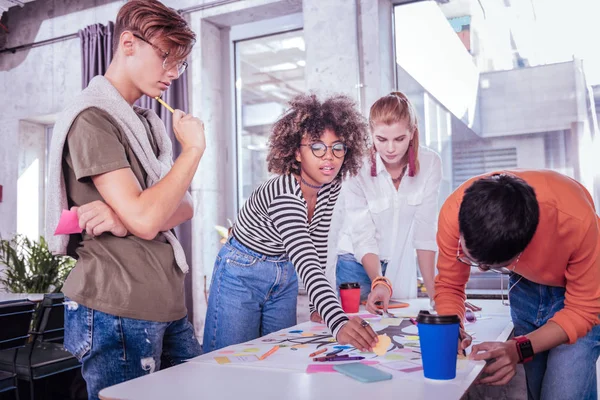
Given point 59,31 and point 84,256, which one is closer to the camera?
point 84,256

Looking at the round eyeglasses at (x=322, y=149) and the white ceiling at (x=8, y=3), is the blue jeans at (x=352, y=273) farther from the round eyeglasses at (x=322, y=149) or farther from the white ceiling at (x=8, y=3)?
the white ceiling at (x=8, y=3)

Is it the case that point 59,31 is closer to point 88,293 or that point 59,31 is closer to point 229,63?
point 229,63

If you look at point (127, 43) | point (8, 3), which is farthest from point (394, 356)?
point (8, 3)

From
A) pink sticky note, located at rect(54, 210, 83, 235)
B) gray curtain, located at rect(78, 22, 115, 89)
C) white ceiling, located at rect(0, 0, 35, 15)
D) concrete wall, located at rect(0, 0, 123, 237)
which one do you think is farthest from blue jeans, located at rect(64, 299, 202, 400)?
white ceiling, located at rect(0, 0, 35, 15)

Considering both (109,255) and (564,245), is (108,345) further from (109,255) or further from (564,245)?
(564,245)

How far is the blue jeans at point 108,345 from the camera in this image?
49.5 inches

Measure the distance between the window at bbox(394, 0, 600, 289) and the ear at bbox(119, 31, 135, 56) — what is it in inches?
118

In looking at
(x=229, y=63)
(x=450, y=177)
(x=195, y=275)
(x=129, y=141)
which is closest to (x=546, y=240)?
(x=129, y=141)

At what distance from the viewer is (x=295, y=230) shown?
5.62 feet

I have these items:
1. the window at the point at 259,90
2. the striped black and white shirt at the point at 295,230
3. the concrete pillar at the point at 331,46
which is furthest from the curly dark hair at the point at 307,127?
the window at the point at 259,90

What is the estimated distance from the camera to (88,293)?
1252 millimetres

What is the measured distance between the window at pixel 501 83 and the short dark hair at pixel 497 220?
8.27 ft

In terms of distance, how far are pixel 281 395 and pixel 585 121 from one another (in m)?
3.31

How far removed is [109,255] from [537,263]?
1.14 meters
